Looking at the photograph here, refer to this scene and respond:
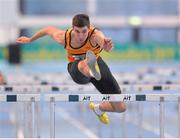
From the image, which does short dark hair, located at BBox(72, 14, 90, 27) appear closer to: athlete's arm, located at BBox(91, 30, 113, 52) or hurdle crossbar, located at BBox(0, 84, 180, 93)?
athlete's arm, located at BBox(91, 30, 113, 52)

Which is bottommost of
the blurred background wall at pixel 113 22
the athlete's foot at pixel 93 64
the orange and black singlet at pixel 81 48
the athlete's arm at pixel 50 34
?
the athlete's foot at pixel 93 64

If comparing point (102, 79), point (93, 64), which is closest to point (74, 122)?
point (102, 79)

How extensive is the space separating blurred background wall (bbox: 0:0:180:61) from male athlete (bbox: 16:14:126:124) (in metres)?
16.9

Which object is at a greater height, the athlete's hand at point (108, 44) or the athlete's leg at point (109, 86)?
the athlete's hand at point (108, 44)

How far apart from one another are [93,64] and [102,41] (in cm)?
27

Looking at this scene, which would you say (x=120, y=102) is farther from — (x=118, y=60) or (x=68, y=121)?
(x=118, y=60)

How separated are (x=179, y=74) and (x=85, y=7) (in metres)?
18.0

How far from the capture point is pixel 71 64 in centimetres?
705

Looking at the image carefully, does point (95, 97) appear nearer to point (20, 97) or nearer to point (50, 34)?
A: point (20, 97)

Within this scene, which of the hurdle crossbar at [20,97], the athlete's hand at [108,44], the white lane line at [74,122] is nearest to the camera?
the athlete's hand at [108,44]

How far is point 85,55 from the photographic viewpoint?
697cm

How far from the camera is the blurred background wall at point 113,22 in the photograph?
24.4 m

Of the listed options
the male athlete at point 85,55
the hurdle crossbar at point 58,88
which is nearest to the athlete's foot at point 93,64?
the male athlete at point 85,55

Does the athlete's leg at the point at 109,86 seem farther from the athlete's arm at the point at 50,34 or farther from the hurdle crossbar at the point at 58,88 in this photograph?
the hurdle crossbar at the point at 58,88
